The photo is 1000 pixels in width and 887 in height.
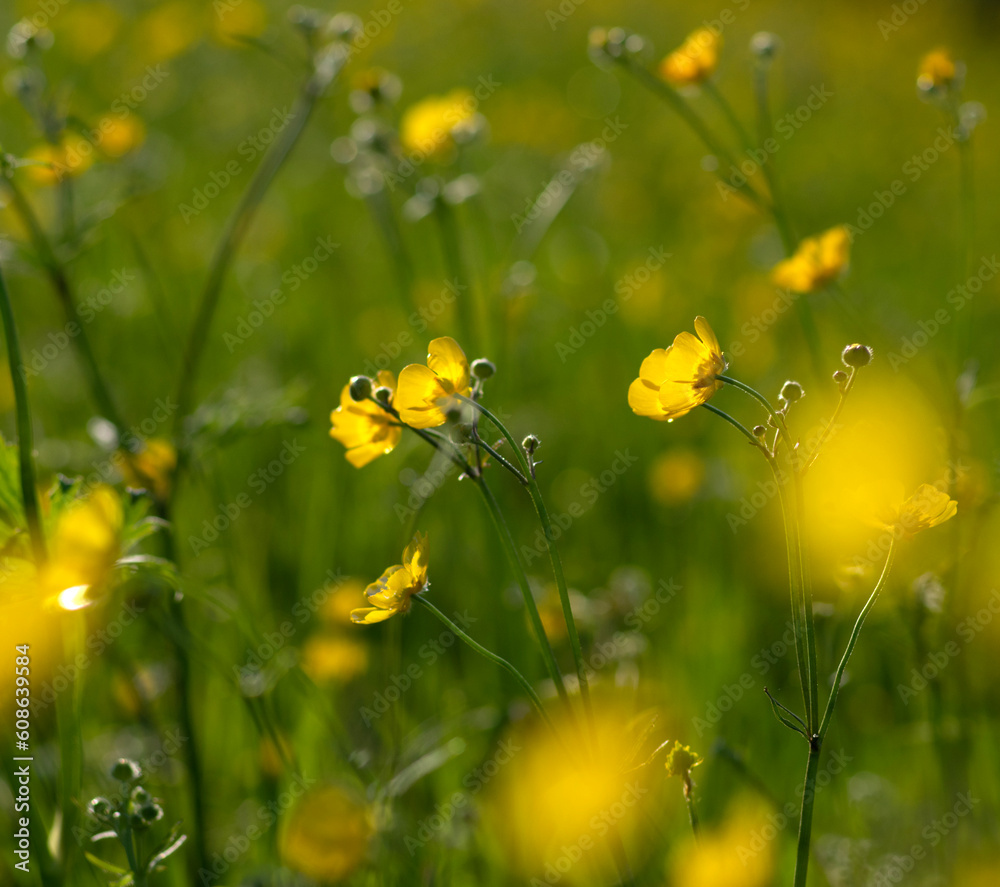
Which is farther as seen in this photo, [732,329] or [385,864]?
[732,329]

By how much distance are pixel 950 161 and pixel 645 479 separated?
4823 millimetres

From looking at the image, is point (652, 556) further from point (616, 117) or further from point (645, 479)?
point (616, 117)

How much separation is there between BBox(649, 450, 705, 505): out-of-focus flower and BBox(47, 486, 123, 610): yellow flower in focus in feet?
5.96

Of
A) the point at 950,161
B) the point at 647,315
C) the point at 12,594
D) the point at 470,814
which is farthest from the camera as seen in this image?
the point at 950,161

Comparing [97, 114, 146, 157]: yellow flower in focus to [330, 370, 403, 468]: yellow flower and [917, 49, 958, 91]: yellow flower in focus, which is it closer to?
[330, 370, 403, 468]: yellow flower

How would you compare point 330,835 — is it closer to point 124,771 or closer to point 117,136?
point 124,771

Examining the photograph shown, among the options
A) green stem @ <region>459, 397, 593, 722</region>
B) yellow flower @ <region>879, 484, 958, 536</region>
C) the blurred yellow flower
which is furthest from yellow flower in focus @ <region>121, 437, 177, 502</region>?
yellow flower @ <region>879, 484, 958, 536</region>

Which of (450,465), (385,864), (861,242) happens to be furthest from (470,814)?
(861,242)

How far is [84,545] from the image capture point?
1222mm

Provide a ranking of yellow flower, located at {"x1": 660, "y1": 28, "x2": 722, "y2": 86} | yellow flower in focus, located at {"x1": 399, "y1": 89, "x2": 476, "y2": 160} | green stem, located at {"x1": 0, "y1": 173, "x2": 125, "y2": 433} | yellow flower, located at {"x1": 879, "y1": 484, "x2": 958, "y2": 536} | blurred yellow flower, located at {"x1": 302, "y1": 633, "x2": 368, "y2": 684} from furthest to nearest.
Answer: yellow flower in focus, located at {"x1": 399, "y1": 89, "x2": 476, "y2": 160} → blurred yellow flower, located at {"x1": 302, "y1": 633, "x2": 368, "y2": 684} → yellow flower, located at {"x1": 660, "y1": 28, "x2": 722, "y2": 86} → green stem, located at {"x1": 0, "y1": 173, "x2": 125, "y2": 433} → yellow flower, located at {"x1": 879, "y1": 484, "x2": 958, "y2": 536}

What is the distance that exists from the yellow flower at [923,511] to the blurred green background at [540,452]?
0.49 feet

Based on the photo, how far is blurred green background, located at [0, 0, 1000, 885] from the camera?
1.74 m

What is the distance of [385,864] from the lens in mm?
1516

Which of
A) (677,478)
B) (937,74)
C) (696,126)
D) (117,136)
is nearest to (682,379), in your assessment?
(696,126)
